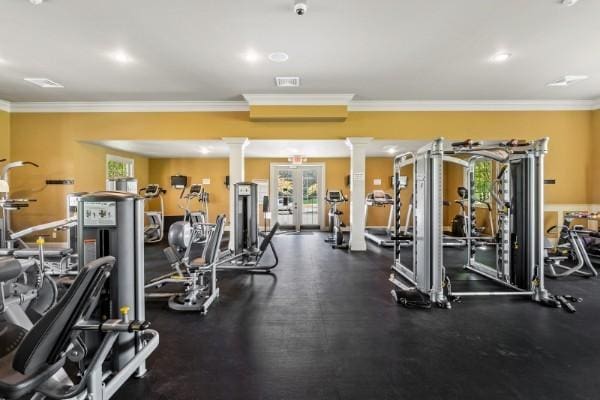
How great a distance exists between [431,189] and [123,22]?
383 cm

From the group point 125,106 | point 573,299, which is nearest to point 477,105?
point 573,299

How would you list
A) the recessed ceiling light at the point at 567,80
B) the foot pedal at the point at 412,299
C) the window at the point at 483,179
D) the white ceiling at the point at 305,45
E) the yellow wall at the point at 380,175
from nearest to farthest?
the white ceiling at the point at 305,45
the foot pedal at the point at 412,299
the recessed ceiling light at the point at 567,80
the window at the point at 483,179
the yellow wall at the point at 380,175

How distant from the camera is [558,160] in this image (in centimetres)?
540

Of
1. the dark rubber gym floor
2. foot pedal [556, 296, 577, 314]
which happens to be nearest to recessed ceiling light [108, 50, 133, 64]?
the dark rubber gym floor

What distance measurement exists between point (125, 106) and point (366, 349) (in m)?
6.03

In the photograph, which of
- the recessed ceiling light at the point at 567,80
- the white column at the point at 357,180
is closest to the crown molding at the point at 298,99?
the white column at the point at 357,180

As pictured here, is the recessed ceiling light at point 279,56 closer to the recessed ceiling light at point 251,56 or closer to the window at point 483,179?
the recessed ceiling light at point 251,56

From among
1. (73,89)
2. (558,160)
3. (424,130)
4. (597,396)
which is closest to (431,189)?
(597,396)

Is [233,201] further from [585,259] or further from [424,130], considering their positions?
[585,259]

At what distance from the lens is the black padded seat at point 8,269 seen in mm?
1292

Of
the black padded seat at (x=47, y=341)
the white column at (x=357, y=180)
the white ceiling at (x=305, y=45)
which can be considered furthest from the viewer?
the white column at (x=357, y=180)

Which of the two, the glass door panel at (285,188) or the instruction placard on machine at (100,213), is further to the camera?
the glass door panel at (285,188)

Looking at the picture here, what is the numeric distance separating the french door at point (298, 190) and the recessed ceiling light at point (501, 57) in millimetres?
5711

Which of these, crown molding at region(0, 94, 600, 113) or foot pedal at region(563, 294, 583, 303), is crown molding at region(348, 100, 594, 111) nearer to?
crown molding at region(0, 94, 600, 113)
